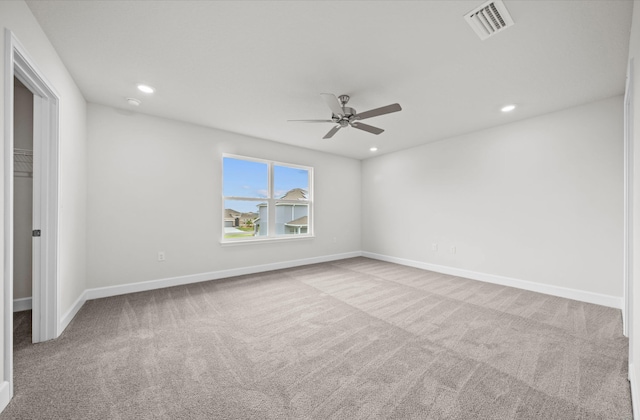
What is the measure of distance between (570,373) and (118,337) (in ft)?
11.8

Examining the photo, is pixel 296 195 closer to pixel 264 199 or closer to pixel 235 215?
pixel 264 199

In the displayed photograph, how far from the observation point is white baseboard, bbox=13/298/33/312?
106 inches

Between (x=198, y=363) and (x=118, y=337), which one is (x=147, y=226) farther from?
(x=198, y=363)

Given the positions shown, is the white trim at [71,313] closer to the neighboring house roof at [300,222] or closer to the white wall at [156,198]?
the white wall at [156,198]

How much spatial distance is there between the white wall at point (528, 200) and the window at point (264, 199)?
2.23m

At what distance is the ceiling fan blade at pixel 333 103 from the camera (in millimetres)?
2432

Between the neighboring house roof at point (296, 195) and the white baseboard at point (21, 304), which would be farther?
the neighboring house roof at point (296, 195)

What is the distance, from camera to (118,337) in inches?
85.0

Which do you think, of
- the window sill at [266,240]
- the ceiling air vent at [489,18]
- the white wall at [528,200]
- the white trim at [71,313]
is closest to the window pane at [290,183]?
the window sill at [266,240]

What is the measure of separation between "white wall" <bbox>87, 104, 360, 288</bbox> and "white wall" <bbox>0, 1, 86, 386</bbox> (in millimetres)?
189

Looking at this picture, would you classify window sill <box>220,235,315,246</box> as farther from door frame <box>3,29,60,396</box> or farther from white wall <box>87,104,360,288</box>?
door frame <box>3,29,60,396</box>

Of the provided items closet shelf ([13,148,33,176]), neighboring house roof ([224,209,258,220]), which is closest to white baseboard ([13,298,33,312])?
closet shelf ([13,148,33,176])

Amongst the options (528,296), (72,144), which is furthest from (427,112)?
(72,144)

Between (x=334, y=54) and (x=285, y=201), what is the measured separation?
3182 millimetres
